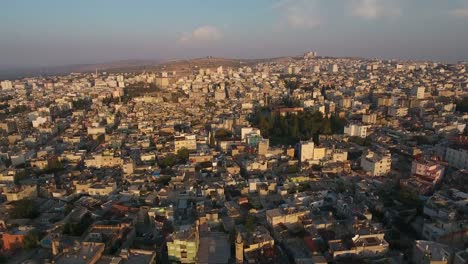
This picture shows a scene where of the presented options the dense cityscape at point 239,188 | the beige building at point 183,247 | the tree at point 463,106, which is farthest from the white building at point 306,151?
the tree at point 463,106

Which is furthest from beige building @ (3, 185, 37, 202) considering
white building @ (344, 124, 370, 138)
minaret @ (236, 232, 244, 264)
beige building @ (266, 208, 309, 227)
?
white building @ (344, 124, 370, 138)

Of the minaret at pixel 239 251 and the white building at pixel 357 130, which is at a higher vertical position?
the white building at pixel 357 130

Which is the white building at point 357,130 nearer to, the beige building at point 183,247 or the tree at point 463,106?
the tree at point 463,106

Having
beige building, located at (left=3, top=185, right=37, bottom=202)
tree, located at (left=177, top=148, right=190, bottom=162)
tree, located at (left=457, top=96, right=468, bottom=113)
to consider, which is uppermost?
tree, located at (left=457, top=96, right=468, bottom=113)

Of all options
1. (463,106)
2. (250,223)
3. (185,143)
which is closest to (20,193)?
(185,143)

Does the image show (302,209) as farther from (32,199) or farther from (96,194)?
(32,199)

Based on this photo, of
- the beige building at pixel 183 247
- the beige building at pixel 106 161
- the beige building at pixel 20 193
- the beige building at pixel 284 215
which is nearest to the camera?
the beige building at pixel 183 247

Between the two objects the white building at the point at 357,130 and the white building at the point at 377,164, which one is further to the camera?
the white building at the point at 357,130

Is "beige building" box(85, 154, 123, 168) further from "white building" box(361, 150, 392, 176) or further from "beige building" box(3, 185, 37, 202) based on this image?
"white building" box(361, 150, 392, 176)
